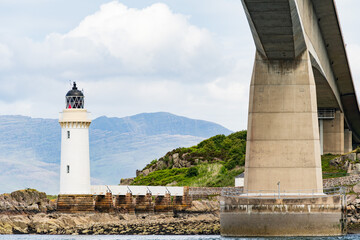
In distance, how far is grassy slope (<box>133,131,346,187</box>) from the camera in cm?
7119

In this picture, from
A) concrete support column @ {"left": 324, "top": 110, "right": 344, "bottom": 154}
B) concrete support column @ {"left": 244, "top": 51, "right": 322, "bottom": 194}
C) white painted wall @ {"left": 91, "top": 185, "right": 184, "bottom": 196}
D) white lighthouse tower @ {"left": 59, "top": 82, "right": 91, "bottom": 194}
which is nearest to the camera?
concrete support column @ {"left": 244, "top": 51, "right": 322, "bottom": 194}

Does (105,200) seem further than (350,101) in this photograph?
No

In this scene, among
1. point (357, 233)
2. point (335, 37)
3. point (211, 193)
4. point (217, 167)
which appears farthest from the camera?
point (217, 167)

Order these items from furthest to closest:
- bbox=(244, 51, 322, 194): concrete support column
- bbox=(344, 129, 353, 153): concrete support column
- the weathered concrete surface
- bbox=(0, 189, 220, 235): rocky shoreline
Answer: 1. bbox=(344, 129, 353, 153): concrete support column
2. bbox=(0, 189, 220, 235): rocky shoreline
3. bbox=(244, 51, 322, 194): concrete support column
4. the weathered concrete surface

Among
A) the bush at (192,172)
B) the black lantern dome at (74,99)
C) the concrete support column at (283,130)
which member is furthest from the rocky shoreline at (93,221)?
the bush at (192,172)

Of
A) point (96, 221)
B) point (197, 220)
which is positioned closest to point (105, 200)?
point (96, 221)

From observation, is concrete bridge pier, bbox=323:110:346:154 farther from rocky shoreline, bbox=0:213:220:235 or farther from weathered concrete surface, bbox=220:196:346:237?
weathered concrete surface, bbox=220:196:346:237

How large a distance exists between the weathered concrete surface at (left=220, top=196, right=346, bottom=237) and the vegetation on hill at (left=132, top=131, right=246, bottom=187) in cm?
2956

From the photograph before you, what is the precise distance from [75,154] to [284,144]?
17.6 meters

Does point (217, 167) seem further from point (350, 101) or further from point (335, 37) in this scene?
point (335, 37)

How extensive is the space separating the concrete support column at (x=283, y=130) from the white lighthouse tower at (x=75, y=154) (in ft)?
51.0

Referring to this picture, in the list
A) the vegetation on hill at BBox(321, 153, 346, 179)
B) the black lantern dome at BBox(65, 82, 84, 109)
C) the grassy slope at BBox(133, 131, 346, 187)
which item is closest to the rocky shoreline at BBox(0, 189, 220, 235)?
the black lantern dome at BBox(65, 82, 84, 109)

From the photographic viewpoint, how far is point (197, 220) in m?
57.1

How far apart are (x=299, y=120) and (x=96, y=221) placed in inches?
701
